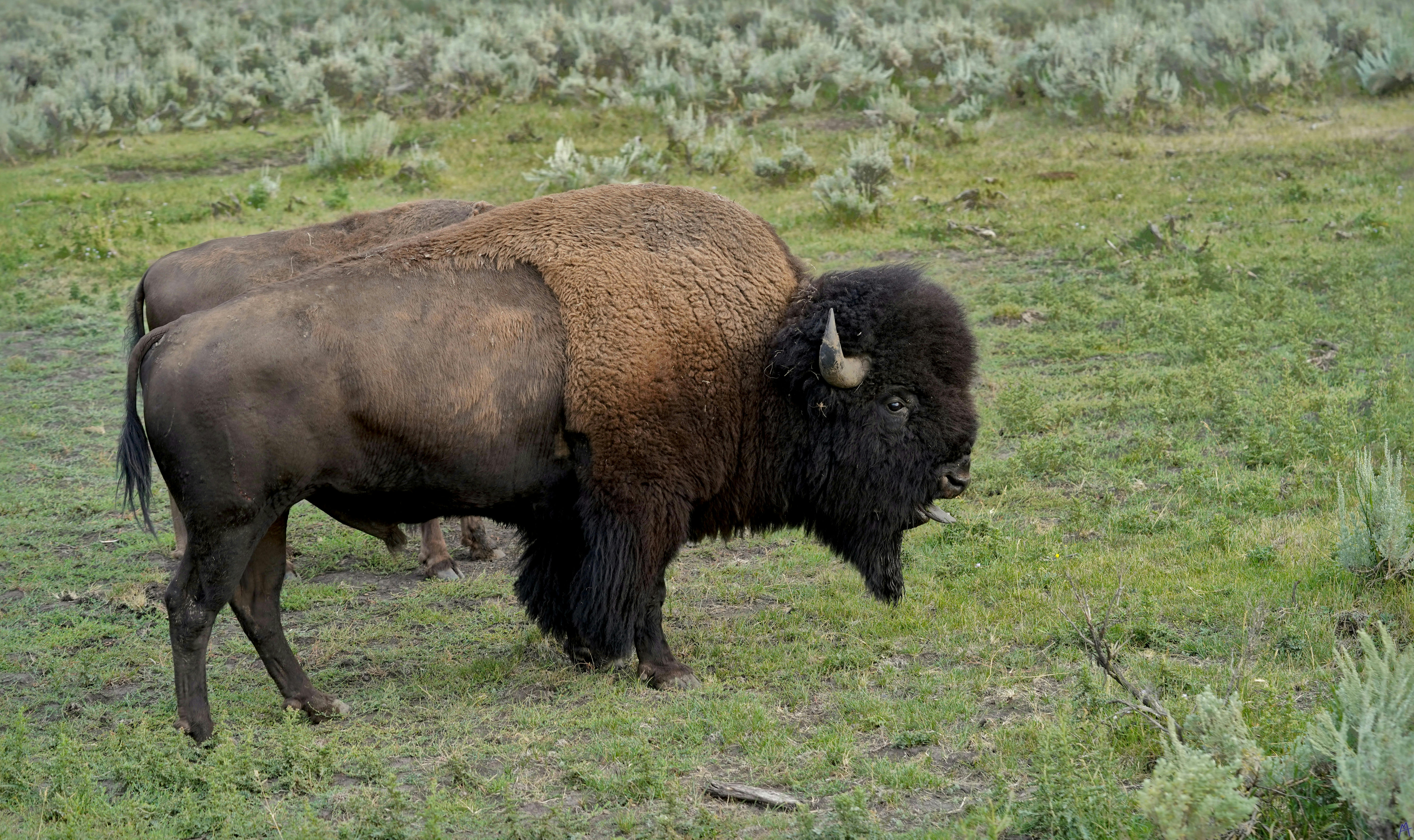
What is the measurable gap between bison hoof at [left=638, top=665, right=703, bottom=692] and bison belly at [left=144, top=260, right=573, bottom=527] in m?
0.90

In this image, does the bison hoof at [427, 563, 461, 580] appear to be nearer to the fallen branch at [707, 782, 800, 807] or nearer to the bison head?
the bison head

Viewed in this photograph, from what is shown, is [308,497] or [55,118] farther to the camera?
[55,118]

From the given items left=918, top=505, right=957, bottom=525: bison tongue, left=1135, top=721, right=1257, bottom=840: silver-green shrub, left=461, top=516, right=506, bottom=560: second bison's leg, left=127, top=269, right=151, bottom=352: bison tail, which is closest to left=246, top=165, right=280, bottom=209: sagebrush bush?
left=127, top=269, right=151, bottom=352: bison tail

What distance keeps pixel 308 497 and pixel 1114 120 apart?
13.1m

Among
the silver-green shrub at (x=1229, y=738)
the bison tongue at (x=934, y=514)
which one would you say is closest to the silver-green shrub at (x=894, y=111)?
the bison tongue at (x=934, y=514)

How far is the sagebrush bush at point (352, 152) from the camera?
15180mm

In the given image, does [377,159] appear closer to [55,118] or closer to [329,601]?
[55,118]

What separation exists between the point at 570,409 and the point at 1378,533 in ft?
11.6

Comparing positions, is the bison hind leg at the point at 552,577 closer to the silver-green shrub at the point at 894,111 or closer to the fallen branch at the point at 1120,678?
the fallen branch at the point at 1120,678

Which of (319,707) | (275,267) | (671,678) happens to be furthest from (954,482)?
(275,267)

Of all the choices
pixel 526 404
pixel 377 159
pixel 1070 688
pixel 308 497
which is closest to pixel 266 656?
pixel 308 497

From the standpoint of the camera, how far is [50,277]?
1266cm

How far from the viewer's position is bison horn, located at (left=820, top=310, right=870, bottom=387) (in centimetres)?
535

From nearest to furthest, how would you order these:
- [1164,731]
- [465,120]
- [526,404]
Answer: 1. [1164,731]
2. [526,404]
3. [465,120]
